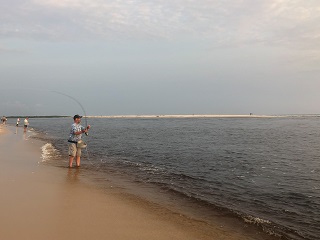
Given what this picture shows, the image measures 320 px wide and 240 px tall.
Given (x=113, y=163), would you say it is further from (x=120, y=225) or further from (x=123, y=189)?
(x=120, y=225)

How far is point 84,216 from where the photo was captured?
6.09 meters

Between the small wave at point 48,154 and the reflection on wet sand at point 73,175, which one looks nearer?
the reflection on wet sand at point 73,175

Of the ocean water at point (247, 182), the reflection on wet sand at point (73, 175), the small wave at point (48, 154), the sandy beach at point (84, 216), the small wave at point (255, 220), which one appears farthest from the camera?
the small wave at point (48, 154)

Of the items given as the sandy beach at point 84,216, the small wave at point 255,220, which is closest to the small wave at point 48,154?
the sandy beach at point 84,216

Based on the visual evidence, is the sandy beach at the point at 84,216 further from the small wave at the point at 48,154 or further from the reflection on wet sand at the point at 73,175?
the small wave at the point at 48,154

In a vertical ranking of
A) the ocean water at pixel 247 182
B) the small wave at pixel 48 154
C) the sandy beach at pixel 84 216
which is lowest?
the ocean water at pixel 247 182

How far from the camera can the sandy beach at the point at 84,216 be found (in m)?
5.22

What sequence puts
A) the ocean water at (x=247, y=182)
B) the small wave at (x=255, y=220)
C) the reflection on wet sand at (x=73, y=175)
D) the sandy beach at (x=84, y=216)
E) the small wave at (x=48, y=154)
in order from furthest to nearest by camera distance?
the small wave at (x=48, y=154) < the reflection on wet sand at (x=73, y=175) < the ocean water at (x=247, y=182) < the small wave at (x=255, y=220) < the sandy beach at (x=84, y=216)

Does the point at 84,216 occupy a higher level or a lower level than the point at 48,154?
higher

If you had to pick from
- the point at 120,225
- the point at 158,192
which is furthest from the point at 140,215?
the point at 158,192

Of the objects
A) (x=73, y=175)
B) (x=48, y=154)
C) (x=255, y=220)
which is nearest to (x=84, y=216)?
(x=255, y=220)

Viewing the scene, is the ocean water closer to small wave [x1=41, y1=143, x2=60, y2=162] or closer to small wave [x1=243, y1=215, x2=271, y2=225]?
small wave [x1=243, y1=215, x2=271, y2=225]

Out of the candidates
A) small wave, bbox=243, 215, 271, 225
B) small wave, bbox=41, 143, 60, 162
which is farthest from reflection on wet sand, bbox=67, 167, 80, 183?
small wave, bbox=243, 215, 271, 225

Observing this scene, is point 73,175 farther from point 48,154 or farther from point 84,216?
point 48,154
